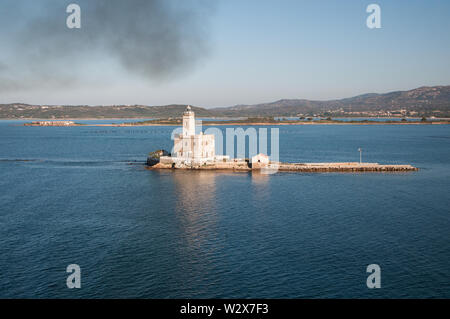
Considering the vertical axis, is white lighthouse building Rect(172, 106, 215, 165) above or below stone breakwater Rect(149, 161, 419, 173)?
above

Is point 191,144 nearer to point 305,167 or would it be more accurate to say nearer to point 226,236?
point 305,167

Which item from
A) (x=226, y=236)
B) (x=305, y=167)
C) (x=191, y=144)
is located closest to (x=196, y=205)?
(x=226, y=236)

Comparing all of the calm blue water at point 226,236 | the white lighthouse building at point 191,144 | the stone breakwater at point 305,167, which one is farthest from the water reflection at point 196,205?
the white lighthouse building at point 191,144

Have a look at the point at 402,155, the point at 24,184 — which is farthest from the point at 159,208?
the point at 402,155

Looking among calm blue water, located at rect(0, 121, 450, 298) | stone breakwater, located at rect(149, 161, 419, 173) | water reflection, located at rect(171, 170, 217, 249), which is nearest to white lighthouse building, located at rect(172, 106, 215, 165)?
stone breakwater, located at rect(149, 161, 419, 173)

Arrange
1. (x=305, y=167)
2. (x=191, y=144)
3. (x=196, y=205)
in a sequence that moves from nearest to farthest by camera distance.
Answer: (x=196, y=205) < (x=305, y=167) < (x=191, y=144)

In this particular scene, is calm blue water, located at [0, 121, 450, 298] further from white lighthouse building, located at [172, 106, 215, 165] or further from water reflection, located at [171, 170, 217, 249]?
white lighthouse building, located at [172, 106, 215, 165]
